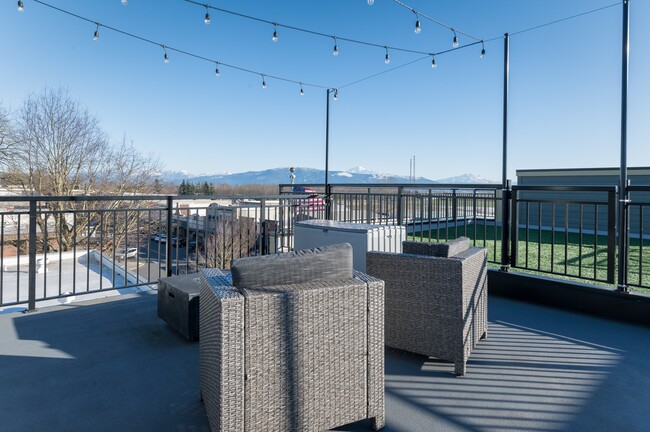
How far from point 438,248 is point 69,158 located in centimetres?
1813

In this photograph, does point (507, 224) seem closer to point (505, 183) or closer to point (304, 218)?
point (505, 183)

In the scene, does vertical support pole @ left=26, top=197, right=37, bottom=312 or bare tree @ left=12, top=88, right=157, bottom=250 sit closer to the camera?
vertical support pole @ left=26, top=197, right=37, bottom=312

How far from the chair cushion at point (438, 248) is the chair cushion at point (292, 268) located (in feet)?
2.88

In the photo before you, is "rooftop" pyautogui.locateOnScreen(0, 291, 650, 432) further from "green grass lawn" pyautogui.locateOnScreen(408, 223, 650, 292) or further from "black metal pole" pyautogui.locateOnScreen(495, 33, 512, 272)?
"green grass lawn" pyautogui.locateOnScreen(408, 223, 650, 292)

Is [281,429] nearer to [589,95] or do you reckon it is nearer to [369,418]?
[369,418]

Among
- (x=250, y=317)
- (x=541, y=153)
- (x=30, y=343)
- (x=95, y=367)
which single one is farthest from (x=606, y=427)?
(x=541, y=153)

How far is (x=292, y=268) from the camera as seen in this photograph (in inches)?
65.7

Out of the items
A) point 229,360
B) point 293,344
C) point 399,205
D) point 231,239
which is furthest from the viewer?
point 231,239

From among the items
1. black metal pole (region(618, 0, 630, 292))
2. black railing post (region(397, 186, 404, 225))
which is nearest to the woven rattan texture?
black metal pole (region(618, 0, 630, 292))

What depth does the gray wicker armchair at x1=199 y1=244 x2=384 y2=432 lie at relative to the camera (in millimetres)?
1487

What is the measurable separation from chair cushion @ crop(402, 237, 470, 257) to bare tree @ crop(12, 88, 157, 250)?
14060 mm

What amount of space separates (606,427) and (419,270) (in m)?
1.12

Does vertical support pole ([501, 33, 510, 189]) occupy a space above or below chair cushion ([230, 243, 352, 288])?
above

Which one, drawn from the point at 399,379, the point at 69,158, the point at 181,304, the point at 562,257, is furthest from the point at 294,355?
the point at 69,158
